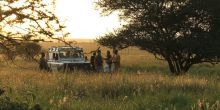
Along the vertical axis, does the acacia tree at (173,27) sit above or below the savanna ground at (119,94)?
above

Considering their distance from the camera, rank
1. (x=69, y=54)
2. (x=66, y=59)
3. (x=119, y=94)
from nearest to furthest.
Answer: (x=119, y=94), (x=66, y=59), (x=69, y=54)

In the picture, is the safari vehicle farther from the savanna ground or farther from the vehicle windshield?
the savanna ground

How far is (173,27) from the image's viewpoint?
24453 mm

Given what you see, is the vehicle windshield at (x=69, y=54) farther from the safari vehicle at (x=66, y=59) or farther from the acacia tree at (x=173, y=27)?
the acacia tree at (x=173, y=27)

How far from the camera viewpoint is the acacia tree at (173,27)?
23.8 metres

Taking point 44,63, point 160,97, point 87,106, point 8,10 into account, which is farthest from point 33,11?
point 44,63

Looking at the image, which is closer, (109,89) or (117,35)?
(109,89)

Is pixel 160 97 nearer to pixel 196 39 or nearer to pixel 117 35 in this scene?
pixel 196 39

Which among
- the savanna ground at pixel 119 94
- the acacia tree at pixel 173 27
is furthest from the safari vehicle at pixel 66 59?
the savanna ground at pixel 119 94

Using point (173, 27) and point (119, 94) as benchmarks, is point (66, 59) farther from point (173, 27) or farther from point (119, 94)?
point (119, 94)

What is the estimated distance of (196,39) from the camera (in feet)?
78.0

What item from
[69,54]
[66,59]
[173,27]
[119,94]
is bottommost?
[119,94]

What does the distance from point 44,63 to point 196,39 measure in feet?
24.2

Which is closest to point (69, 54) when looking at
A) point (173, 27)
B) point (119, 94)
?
point (173, 27)
